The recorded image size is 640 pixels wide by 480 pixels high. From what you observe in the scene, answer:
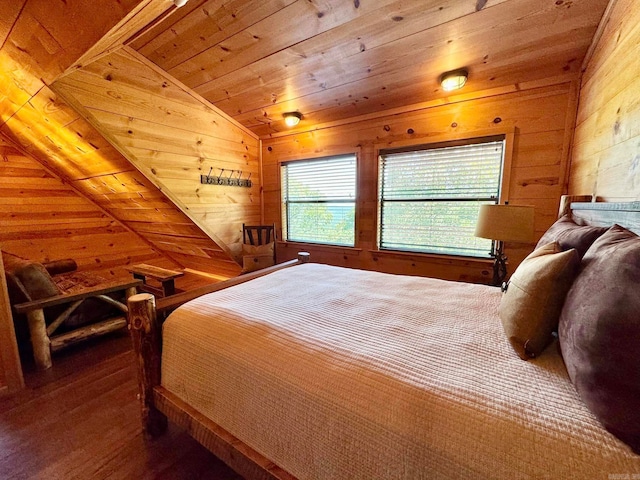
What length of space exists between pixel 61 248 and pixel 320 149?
12.8 ft

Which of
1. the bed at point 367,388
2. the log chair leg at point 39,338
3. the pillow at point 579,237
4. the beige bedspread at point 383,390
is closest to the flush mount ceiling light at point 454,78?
the bed at point 367,388

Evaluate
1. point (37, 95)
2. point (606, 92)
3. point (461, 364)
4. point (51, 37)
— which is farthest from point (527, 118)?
point (37, 95)

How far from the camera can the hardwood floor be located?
1.19 metres

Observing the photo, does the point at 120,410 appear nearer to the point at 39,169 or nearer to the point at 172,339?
the point at 172,339

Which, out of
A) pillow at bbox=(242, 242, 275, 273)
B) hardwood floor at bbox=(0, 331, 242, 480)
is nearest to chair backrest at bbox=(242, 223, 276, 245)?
pillow at bbox=(242, 242, 275, 273)

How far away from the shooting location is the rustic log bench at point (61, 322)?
1.87 metres

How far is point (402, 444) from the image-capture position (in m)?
0.68

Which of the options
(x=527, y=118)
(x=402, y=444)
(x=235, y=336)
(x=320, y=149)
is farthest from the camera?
(x=320, y=149)

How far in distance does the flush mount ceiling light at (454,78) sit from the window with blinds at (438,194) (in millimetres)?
505

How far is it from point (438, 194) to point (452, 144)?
1.50 feet

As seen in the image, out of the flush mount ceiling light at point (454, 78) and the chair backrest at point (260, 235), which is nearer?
the flush mount ceiling light at point (454, 78)

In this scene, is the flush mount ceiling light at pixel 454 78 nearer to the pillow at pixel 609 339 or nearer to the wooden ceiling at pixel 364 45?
the wooden ceiling at pixel 364 45

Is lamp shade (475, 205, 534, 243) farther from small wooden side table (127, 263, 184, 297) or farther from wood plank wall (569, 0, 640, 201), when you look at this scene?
small wooden side table (127, 263, 184, 297)

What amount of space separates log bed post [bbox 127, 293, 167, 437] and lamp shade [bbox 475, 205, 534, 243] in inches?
80.1
